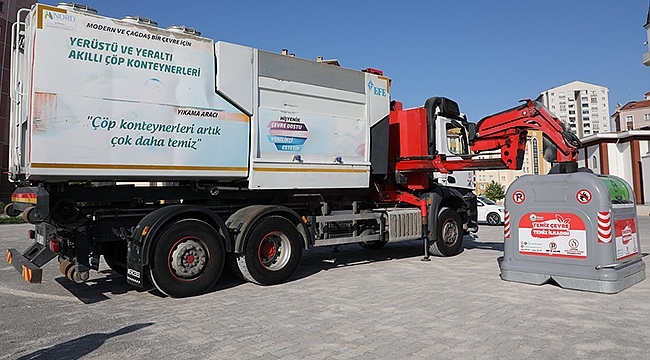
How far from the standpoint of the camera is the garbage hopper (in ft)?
23.1

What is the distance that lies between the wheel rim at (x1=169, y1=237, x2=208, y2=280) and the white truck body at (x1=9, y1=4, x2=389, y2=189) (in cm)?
94

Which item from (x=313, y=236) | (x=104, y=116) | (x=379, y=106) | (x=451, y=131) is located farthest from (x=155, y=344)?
(x=451, y=131)

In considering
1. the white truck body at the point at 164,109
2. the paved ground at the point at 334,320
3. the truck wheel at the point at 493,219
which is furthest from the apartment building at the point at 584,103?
the paved ground at the point at 334,320

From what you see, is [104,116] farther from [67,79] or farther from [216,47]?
[216,47]

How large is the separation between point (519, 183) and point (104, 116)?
620 centimetres

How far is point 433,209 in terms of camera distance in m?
10.5

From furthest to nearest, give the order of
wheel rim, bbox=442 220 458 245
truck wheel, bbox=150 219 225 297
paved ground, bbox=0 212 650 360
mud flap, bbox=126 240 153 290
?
wheel rim, bbox=442 220 458 245
truck wheel, bbox=150 219 225 297
mud flap, bbox=126 240 153 290
paved ground, bbox=0 212 650 360

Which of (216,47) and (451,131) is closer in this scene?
(216,47)

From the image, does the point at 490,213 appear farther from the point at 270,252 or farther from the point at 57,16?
the point at 57,16

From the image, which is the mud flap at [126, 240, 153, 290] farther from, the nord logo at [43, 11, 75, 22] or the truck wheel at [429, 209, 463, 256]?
the truck wheel at [429, 209, 463, 256]

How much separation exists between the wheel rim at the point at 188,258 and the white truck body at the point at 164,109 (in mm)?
938

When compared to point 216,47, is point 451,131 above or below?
below

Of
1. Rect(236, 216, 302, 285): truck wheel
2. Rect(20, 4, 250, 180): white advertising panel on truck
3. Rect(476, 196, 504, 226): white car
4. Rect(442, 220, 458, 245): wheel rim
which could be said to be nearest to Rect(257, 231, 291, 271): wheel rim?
Rect(236, 216, 302, 285): truck wheel

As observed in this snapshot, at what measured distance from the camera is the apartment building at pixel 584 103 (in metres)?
130
